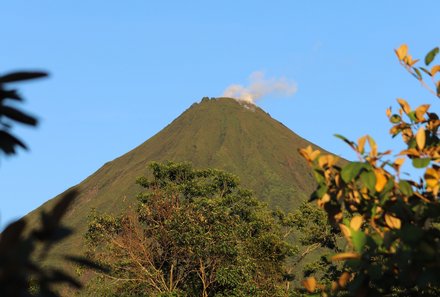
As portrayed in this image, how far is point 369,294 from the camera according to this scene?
4.27 m

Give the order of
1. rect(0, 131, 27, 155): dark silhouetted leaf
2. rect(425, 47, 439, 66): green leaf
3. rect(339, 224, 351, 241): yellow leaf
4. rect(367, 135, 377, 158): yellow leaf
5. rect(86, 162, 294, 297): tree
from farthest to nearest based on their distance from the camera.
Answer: rect(86, 162, 294, 297): tree
rect(425, 47, 439, 66): green leaf
rect(367, 135, 377, 158): yellow leaf
rect(339, 224, 351, 241): yellow leaf
rect(0, 131, 27, 155): dark silhouetted leaf

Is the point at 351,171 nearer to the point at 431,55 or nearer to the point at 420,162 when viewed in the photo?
the point at 420,162

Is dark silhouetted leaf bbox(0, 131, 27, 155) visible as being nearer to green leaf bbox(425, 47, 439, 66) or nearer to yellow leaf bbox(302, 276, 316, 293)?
yellow leaf bbox(302, 276, 316, 293)

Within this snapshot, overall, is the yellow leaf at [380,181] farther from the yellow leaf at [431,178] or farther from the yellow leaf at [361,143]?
the yellow leaf at [431,178]

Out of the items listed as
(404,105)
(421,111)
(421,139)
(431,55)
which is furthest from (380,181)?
(404,105)

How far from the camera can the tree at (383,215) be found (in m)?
4.11

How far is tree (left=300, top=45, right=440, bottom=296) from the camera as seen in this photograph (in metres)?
4.11

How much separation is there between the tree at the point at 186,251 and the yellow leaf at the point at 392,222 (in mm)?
33697

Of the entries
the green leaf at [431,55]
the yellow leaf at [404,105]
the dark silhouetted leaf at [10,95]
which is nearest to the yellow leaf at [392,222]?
the green leaf at [431,55]

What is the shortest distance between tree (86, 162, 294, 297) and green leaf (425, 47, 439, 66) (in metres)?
33.5

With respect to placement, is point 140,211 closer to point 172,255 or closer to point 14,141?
point 172,255

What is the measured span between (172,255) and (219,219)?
12.8ft

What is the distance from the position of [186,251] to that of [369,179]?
38540 mm

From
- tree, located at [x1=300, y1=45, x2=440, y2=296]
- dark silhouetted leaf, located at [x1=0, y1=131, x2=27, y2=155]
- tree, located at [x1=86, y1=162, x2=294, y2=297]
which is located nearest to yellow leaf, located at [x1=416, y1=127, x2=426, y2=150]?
tree, located at [x1=300, y1=45, x2=440, y2=296]
